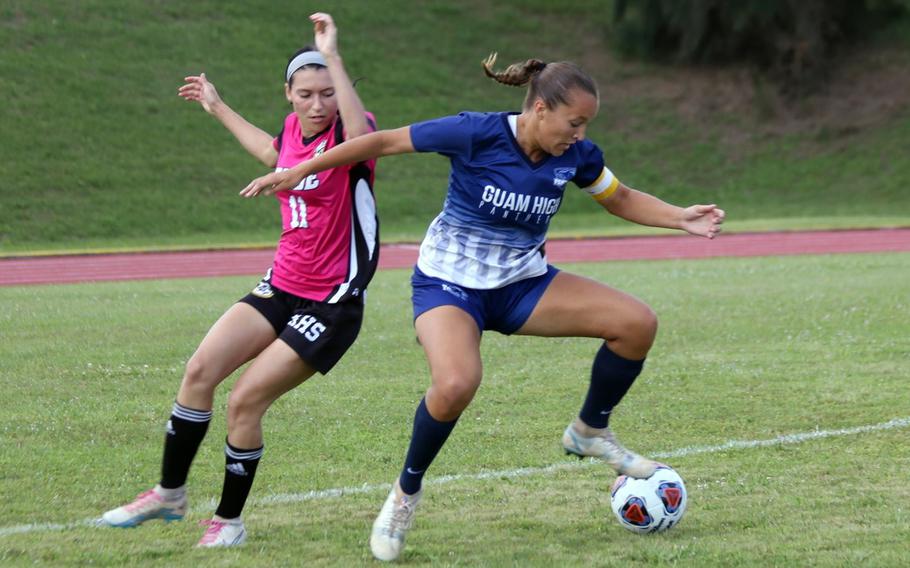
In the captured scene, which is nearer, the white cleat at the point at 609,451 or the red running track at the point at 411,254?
the white cleat at the point at 609,451

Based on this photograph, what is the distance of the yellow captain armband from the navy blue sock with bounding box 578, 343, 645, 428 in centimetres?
67

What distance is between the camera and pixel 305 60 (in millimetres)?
5695

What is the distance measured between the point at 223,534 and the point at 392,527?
705mm

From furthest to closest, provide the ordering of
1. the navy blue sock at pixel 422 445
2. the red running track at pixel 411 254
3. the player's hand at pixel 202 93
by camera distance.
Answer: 1. the red running track at pixel 411 254
2. the player's hand at pixel 202 93
3. the navy blue sock at pixel 422 445

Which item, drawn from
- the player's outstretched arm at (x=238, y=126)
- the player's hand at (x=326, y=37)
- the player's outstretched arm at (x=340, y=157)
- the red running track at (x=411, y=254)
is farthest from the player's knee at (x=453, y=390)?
the red running track at (x=411, y=254)

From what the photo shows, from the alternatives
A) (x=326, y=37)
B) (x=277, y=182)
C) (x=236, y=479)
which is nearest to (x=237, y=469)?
(x=236, y=479)

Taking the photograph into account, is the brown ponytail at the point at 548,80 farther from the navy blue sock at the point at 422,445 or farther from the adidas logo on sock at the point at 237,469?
the adidas logo on sock at the point at 237,469

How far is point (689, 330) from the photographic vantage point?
1131 cm

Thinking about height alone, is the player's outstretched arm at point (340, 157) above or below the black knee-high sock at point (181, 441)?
above

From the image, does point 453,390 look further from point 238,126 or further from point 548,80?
point 238,126

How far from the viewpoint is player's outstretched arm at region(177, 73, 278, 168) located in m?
5.99

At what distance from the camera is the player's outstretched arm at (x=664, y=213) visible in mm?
5707

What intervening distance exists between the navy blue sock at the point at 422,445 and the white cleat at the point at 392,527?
2.3 inches

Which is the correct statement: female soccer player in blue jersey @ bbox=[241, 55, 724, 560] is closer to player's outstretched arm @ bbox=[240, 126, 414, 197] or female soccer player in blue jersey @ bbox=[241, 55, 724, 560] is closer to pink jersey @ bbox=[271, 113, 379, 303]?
player's outstretched arm @ bbox=[240, 126, 414, 197]
